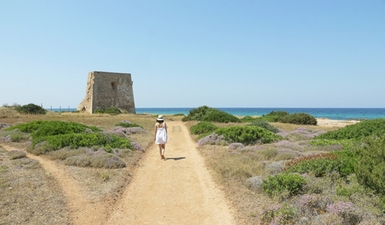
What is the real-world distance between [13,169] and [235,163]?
24.6ft

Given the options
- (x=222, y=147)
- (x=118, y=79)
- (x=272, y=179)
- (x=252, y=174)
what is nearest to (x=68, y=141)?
(x=222, y=147)

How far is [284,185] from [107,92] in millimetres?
41967

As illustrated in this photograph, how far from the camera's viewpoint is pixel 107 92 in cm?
4578

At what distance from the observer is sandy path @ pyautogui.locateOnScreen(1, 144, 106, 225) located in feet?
20.0

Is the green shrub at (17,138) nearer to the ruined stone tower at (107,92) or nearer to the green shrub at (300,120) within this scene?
the green shrub at (300,120)

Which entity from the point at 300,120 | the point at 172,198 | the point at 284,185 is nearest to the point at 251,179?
the point at 284,185

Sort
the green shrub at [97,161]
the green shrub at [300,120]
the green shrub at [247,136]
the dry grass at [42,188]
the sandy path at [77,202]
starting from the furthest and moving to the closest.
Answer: the green shrub at [300,120] < the green shrub at [247,136] < the green shrub at [97,161] < the sandy path at [77,202] < the dry grass at [42,188]

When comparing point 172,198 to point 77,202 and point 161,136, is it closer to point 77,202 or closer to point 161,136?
point 77,202

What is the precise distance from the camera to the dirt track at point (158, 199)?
6.12 meters

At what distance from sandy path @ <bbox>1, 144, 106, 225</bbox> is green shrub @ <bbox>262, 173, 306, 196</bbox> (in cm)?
404

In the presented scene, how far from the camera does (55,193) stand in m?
7.42

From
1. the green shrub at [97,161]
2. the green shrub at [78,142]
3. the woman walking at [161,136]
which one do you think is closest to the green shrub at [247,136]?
the woman walking at [161,136]

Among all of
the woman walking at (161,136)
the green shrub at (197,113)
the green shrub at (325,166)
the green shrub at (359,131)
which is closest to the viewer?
the green shrub at (325,166)

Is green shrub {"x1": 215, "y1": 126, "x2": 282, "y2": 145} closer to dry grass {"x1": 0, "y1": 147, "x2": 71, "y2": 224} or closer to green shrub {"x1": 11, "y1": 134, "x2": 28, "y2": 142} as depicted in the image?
dry grass {"x1": 0, "y1": 147, "x2": 71, "y2": 224}
